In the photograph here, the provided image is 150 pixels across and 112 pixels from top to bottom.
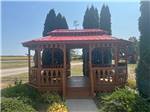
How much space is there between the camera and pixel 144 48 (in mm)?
15477

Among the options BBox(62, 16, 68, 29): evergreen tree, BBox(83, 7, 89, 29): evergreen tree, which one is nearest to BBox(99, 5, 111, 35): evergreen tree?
BBox(83, 7, 89, 29): evergreen tree

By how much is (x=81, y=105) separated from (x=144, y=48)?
11.9 feet

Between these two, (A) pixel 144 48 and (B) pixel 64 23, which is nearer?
(A) pixel 144 48

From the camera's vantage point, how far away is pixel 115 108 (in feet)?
39.9

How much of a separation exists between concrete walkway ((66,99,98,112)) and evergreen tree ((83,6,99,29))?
14304mm

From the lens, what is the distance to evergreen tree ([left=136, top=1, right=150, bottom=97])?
15344 millimetres

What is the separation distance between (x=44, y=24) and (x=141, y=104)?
63.7 feet

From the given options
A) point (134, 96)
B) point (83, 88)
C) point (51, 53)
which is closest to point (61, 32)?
point (83, 88)

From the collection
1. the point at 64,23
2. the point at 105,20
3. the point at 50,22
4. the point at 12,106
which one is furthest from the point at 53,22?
the point at 12,106

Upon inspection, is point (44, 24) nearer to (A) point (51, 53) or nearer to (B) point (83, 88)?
(A) point (51, 53)

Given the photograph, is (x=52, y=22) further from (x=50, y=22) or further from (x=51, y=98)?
(x=51, y=98)

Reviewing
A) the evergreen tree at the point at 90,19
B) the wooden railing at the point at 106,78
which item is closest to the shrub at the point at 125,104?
the wooden railing at the point at 106,78

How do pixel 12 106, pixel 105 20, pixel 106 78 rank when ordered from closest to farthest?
pixel 12 106
pixel 106 78
pixel 105 20

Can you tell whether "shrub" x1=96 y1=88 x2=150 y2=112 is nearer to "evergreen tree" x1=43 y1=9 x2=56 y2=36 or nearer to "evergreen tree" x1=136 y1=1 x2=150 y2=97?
"evergreen tree" x1=136 y1=1 x2=150 y2=97
